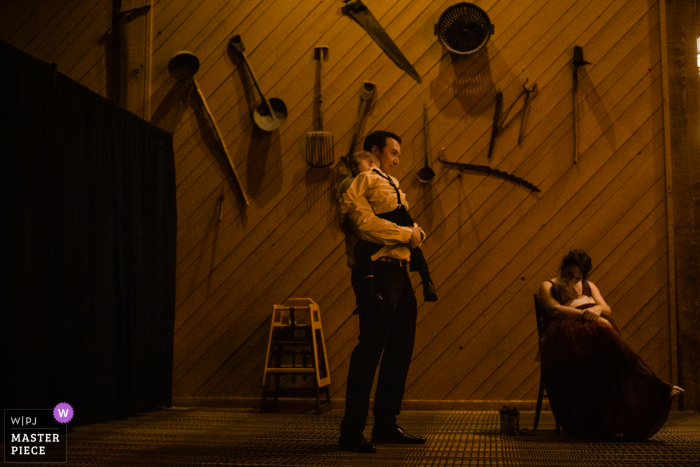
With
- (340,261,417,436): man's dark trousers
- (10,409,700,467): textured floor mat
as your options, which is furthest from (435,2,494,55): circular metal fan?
(10,409,700,467): textured floor mat

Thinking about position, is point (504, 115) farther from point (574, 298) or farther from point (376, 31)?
point (574, 298)

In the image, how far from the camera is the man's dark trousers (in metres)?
2.71

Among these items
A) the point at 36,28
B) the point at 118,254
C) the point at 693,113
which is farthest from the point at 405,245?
the point at 36,28

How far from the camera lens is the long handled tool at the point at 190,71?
4.65 m

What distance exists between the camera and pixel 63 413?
3.30 m

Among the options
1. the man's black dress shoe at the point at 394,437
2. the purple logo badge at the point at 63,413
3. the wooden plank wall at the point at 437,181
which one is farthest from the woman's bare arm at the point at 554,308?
the purple logo badge at the point at 63,413

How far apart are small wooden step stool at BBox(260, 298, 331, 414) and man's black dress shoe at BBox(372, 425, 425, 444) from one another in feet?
3.70

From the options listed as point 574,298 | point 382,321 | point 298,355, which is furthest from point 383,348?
point 298,355

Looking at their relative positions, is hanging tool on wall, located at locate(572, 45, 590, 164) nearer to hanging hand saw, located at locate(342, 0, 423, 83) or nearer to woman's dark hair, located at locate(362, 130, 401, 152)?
hanging hand saw, located at locate(342, 0, 423, 83)

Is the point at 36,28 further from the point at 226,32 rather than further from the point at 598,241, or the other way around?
the point at 598,241

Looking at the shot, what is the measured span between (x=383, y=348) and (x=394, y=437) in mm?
416

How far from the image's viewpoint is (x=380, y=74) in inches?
181

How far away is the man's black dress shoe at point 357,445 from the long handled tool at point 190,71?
2.30m

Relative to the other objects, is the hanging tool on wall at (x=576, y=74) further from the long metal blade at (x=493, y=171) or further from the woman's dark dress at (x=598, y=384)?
the woman's dark dress at (x=598, y=384)
